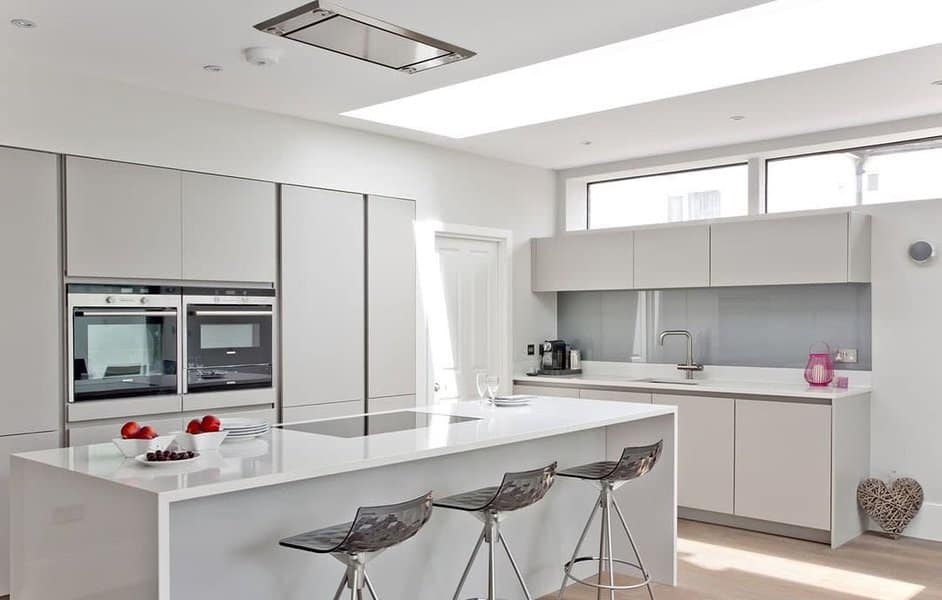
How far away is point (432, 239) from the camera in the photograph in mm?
5992

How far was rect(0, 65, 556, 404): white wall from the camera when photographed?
4.12 meters

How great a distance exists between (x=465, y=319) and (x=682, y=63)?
2.50 m

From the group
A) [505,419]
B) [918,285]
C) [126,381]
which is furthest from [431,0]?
[918,285]

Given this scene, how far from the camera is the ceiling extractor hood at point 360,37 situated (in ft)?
9.53

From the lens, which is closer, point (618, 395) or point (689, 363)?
point (618, 395)

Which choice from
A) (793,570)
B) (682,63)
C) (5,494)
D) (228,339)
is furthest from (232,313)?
(793,570)

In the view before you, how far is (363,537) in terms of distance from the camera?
2.59m

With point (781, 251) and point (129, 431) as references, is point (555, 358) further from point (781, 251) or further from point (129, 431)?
point (129, 431)

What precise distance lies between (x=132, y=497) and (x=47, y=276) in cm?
213

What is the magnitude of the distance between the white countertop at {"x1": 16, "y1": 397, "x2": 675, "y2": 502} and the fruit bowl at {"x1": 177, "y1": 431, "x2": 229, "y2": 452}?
0.05m

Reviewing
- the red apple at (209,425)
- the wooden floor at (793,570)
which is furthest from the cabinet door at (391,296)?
the red apple at (209,425)

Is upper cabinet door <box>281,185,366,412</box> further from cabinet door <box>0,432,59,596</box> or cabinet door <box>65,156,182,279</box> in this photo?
cabinet door <box>0,432,59,596</box>

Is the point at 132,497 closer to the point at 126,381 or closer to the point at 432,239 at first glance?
the point at 126,381

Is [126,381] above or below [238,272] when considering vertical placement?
below
